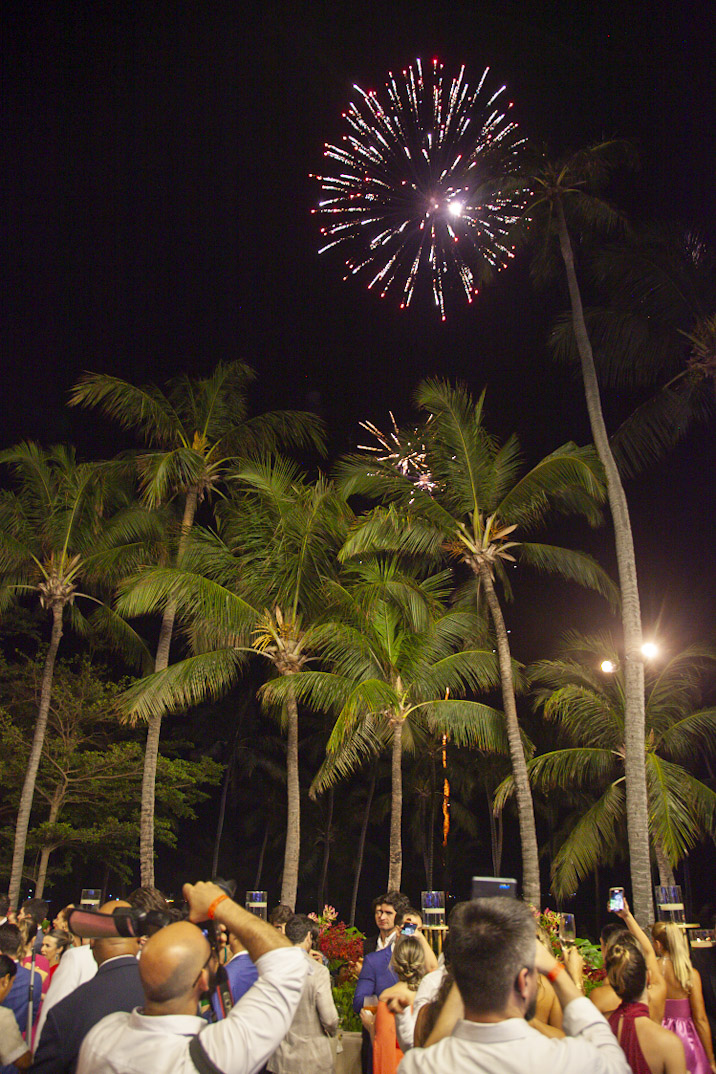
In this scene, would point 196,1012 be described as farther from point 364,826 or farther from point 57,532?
point 364,826

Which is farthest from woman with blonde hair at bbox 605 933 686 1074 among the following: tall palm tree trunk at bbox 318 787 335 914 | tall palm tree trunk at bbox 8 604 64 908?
tall palm tree trunk at bbox 318 787 335 914

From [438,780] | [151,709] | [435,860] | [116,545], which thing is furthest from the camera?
[435,860]

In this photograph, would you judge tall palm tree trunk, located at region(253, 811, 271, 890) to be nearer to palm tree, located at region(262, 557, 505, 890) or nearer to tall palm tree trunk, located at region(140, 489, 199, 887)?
tall palm tree trunk, located at region(140, 489, 199, 887)

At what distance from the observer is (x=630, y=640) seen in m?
14.4

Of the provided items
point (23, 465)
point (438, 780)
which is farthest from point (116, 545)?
point (438, 780)

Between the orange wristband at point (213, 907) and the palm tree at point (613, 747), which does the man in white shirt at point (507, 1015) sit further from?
the palm tree at point (613, 747)

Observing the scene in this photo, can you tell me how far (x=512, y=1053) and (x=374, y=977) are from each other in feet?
12.9

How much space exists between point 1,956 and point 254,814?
38511 mm

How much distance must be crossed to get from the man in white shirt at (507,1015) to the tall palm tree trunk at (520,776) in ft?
42.6

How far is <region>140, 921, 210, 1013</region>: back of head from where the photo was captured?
251 centimetres

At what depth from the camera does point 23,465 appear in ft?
67.1

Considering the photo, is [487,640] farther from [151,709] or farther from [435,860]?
[435,860]

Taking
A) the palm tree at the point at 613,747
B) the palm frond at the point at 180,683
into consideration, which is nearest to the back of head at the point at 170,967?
the palm tree at the point at 613,747

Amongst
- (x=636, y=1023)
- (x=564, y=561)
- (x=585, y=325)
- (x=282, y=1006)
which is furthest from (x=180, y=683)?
(x=282, y=1006)
